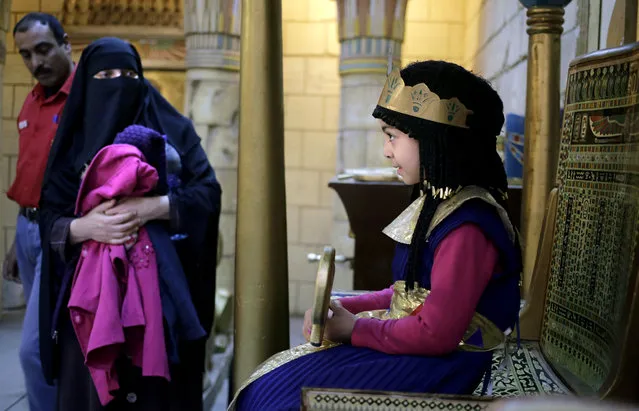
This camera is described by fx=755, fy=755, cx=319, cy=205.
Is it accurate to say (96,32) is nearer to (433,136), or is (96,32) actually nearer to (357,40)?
(357,40)

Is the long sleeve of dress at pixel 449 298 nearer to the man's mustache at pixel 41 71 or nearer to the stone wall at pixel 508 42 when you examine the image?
the stone wall at pixel 508 42

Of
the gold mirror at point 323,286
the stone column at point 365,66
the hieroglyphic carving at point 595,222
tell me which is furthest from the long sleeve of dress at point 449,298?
the stone column at point 365,66

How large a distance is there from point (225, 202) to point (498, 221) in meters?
4.59

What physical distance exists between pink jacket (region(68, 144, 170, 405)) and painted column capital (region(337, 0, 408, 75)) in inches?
151

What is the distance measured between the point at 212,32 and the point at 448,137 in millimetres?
4466

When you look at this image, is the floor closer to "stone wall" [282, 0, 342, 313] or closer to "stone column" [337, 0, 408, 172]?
"stone wall" [282, 0, 342, 313]

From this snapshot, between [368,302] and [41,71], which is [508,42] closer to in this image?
[41,71]

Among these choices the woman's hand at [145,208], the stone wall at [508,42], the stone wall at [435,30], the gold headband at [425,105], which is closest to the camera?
the gold headband at [425,105]

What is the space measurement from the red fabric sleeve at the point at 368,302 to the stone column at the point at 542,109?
0.88m

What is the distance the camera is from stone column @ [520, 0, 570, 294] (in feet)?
7.67

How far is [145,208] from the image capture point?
7.64ft

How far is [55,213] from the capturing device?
240cm

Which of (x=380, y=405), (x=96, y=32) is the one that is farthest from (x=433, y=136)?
(x=96, y=32)

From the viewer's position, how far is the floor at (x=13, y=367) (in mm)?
4012
